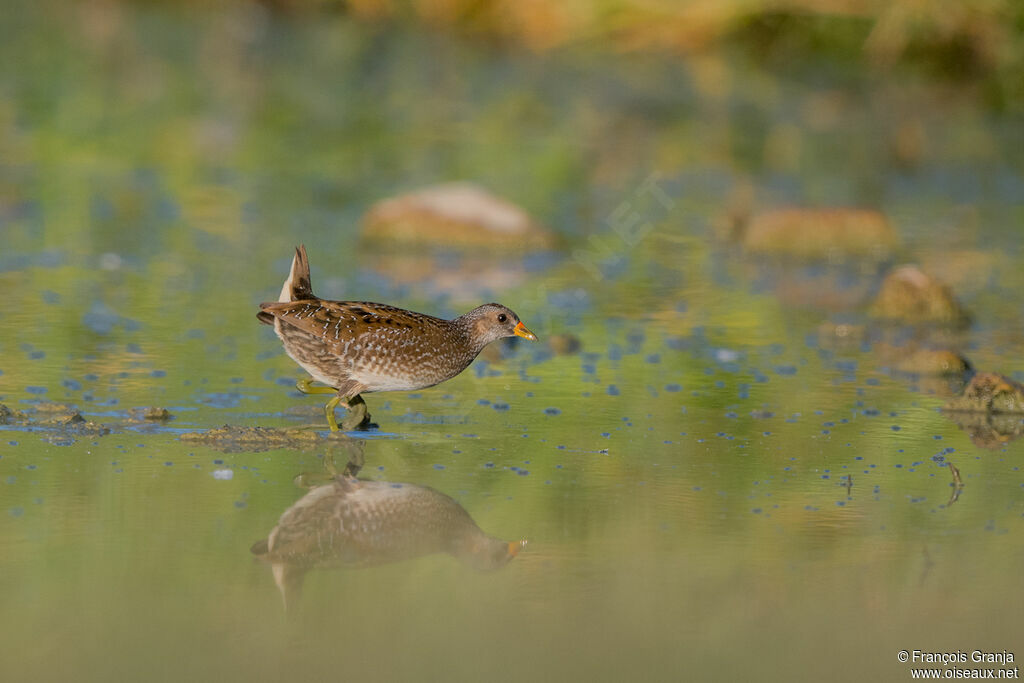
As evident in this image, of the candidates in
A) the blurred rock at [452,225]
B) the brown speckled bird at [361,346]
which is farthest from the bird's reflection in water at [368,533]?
the blurred rock at [452,225]

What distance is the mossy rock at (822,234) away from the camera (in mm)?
13867

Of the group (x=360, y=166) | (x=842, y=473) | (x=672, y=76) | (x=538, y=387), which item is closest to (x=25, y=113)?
(x=360, y=166)

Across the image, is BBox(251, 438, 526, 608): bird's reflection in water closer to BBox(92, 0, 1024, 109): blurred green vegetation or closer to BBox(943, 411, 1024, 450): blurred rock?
BBox(943, 411, 1024, 450): blurred rock

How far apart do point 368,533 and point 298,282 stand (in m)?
2.47

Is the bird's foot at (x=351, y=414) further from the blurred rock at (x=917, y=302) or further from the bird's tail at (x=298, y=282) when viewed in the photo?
the blurred rock at (x=917, y=302)

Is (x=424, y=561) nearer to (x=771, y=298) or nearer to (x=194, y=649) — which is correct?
(x=194, y=649)

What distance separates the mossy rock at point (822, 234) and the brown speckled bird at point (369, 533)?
24.6ft

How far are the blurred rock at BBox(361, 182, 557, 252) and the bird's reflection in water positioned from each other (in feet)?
21.7

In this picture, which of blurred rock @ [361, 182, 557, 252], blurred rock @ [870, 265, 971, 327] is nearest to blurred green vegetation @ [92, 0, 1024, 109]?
blurred rock @ [361, 182, 557, 252]

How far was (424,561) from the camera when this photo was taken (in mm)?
6117

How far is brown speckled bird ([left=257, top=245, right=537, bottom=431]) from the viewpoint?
811 cm

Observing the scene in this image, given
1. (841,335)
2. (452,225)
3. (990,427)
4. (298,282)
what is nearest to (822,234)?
(452,225)

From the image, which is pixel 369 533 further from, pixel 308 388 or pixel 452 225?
pixel 452 225

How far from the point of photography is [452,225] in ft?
45.1
